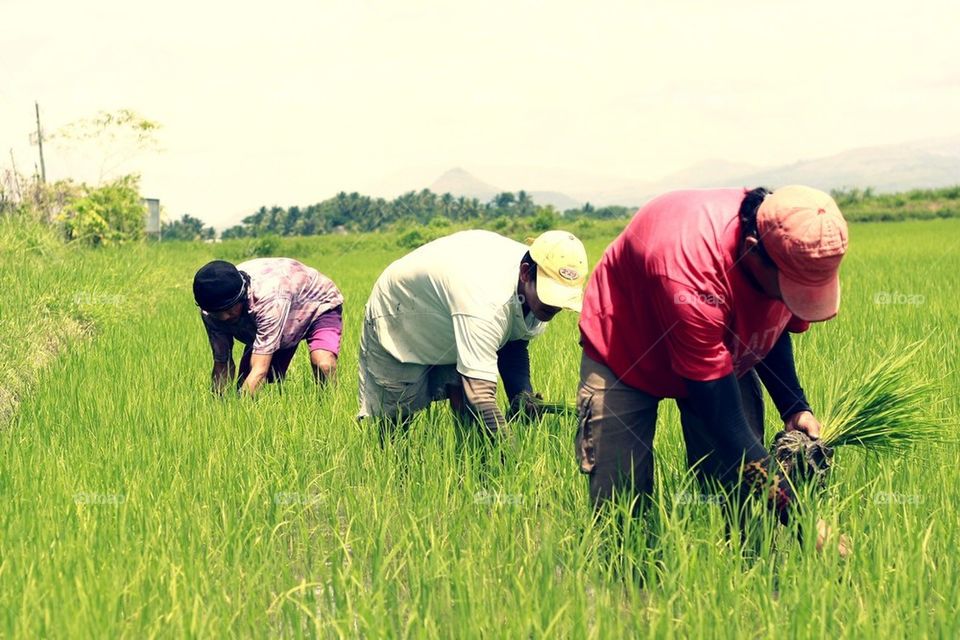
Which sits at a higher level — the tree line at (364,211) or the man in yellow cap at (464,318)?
the man in yellow cap at (464,318)

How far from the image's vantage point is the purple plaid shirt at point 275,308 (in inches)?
146

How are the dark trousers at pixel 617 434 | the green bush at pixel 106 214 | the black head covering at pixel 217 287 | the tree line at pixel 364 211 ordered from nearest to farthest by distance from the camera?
the dark trousers at pixel 617 434 → the black head covering at pixel 217 287 → the green bush at pixel 106 214 → the tree line at pixel 364 211

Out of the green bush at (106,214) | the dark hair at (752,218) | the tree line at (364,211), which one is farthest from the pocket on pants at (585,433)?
the tree line at (364,211)

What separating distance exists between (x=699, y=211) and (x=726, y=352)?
0.30 m

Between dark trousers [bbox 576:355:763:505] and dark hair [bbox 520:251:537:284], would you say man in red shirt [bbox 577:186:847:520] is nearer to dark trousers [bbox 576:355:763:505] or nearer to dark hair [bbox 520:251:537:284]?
dark trousers [bbox 576:355:763:505]

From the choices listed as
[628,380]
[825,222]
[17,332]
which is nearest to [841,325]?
[628,380]

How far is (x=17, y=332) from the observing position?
5.11 metres

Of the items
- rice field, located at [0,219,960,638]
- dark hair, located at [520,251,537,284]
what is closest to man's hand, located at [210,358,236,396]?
rice field, located at [0,219,960,638]

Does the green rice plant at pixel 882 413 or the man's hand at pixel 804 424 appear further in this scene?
the green rice plant at pixel 882 413

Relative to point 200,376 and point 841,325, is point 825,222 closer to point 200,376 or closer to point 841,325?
point 200,376

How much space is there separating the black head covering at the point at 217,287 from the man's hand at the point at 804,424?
6.81 ft

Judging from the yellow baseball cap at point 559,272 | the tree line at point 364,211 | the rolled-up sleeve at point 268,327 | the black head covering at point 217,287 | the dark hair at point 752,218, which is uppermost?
the dark hair at point 752,218

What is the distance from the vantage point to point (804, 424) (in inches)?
90.3

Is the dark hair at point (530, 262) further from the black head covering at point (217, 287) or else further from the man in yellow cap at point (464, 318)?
the black head covering at point (217, 287)
